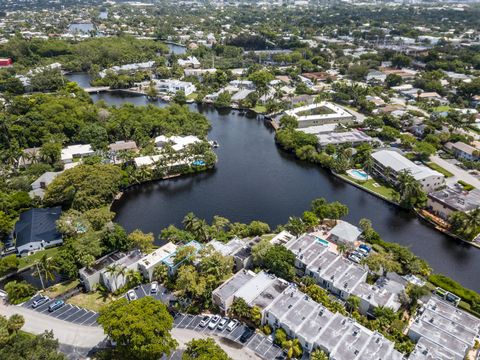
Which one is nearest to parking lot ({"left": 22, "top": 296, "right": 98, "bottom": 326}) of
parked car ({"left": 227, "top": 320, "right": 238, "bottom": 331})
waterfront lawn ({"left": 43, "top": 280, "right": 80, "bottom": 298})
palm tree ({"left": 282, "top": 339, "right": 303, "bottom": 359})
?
waterfront lawn ({"left": 43, "top": 280, "right": 80, "bottom": 298})

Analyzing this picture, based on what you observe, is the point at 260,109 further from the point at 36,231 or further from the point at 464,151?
the point at 36,231

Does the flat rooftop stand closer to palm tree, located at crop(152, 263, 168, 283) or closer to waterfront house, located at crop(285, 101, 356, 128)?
palm tree, located at crop(152, 263, 168, 283)

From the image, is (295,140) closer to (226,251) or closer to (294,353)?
(226,251)

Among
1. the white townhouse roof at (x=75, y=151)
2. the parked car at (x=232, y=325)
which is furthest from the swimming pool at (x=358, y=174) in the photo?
the white townhouse roof at (x=75, y=151)

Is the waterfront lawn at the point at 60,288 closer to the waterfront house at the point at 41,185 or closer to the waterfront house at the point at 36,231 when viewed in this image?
the waterfront house at the point at 36,231

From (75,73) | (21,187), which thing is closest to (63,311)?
(21,187)
